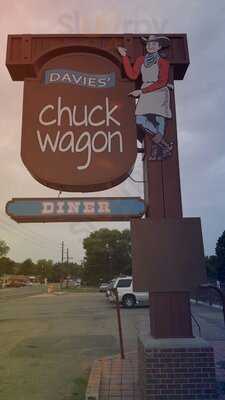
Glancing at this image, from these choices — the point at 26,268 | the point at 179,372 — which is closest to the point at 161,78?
the point at 179,372

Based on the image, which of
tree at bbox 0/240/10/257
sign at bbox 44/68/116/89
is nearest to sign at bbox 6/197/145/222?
sign at bbox 44/68/116/89

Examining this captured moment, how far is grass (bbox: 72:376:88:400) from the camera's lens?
577 centimetres

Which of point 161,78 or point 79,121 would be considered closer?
point 79,121

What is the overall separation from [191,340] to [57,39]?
16.6 ft

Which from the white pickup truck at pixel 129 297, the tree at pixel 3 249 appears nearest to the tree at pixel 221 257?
the white pickup truck at pixel 129 297

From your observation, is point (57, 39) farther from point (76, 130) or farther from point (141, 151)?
point (141, 151)

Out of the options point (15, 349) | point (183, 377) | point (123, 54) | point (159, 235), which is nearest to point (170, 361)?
point (183, 377)

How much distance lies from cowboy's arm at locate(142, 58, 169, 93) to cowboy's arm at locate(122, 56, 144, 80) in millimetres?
289

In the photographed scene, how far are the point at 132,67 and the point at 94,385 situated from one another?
16.4ft

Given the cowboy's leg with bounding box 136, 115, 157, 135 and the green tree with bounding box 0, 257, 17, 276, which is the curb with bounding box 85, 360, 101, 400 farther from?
the green tree with bounding box 0, 257, 17, 276

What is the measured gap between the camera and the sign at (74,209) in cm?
528

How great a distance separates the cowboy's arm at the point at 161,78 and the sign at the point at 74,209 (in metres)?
1.84

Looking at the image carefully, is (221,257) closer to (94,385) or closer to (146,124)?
(94,385)

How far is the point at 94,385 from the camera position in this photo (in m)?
5.81
